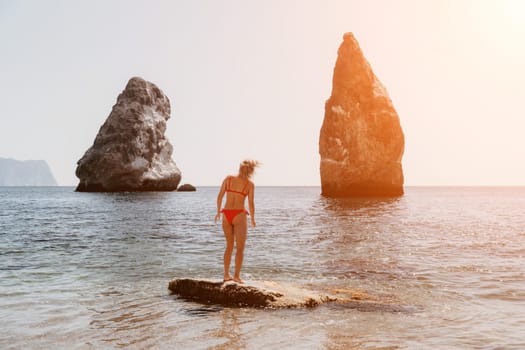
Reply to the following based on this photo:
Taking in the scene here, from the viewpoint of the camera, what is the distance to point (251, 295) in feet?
28.1

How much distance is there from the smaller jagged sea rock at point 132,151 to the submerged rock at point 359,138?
127ft

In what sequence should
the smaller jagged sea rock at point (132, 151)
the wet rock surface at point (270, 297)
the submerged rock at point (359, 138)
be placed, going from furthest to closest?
the smaller jagged sea rock at point (132, 151)
the submerged rock at point (359, 138)
the wet rock surface at point (270, 297)

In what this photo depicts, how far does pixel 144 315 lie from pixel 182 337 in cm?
156

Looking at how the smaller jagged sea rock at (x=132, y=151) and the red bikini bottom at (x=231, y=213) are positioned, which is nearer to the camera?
the red bikini bottom at (x=231, y=213)

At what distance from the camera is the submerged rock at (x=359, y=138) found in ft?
236

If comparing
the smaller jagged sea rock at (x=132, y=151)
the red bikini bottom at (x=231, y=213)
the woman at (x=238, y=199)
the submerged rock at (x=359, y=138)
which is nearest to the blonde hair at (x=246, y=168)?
the woman at (x=238, y=199)

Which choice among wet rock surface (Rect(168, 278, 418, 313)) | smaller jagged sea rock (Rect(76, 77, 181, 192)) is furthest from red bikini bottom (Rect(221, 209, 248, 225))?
smaller jagged sea rock (Rect(76, 77, 181, 192))

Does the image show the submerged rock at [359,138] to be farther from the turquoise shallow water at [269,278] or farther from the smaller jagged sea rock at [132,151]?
the turquoise shallow water at [269,278]

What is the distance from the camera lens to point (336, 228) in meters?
25.2

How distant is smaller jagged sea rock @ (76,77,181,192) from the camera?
298 ft

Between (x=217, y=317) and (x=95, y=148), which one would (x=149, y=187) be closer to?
(x=95, y=148)

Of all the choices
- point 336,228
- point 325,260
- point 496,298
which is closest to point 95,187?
point 336,228

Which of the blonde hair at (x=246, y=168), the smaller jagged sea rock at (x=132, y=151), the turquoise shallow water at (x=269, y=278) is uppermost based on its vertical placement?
the smaller jagged sea rock at (x=132, y=151)

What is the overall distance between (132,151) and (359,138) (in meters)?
46.9
